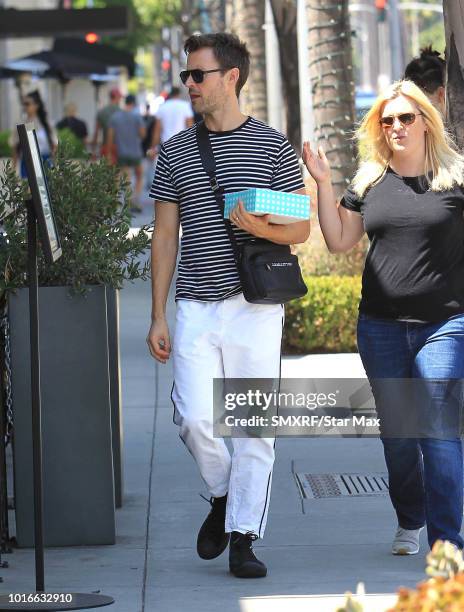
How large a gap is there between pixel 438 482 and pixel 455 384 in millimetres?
373

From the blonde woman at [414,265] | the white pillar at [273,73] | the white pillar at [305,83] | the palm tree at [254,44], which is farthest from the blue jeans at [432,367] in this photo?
the palm tree at [254,44]

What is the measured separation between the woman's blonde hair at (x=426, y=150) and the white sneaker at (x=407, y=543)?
1373 mm

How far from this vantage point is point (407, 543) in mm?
5699

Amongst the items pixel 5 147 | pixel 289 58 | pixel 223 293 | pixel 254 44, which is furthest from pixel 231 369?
pixel 5 147

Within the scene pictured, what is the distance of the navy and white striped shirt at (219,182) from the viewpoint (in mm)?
5379

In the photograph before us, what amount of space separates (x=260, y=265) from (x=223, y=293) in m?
0.19

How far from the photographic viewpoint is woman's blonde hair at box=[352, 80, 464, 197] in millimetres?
5379

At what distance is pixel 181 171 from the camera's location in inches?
214

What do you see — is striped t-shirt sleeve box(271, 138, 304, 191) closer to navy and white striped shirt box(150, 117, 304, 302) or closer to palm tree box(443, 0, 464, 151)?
navy and white striped shirt box(150, 117, 304, 302)

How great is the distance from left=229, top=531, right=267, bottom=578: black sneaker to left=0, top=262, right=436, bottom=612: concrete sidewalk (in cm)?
4

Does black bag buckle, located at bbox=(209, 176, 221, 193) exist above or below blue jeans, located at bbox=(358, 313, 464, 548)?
above

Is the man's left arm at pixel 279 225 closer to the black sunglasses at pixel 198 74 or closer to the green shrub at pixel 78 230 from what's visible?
the black sunglasses at pixel 198 74

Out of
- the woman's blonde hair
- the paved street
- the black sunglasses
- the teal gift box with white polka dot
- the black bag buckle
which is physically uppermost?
the black sunglasses

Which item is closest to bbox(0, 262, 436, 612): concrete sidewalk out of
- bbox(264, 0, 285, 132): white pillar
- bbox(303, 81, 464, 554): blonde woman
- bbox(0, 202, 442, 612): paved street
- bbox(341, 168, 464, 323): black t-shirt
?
bbox(0, 202, 442, 612): paved street
